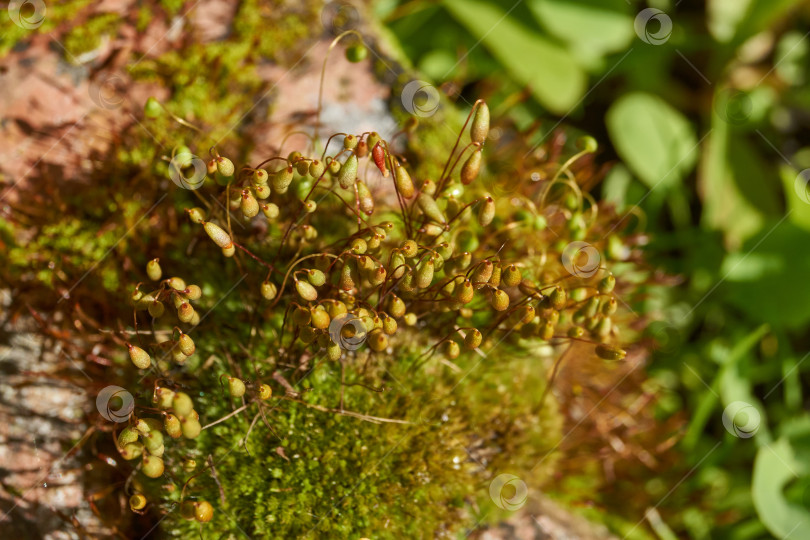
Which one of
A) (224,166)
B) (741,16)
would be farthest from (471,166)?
(741,16)

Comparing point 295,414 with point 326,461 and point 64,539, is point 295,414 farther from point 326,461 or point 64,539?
point 64,539

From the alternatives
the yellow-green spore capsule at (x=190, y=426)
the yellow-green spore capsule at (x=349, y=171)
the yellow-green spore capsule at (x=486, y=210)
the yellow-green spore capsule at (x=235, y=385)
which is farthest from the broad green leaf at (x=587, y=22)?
the yellow-green spore capsule at (x=190, y=426)

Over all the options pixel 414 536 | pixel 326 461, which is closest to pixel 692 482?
pixel 414 536

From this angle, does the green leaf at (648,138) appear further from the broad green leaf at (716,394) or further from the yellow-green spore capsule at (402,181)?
the yellow-green spore capsule at (402,181)

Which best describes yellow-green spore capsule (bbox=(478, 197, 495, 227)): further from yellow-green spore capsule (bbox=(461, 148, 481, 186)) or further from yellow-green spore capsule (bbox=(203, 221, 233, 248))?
yellow-green spore capsule (bbox=(203, 221, 233, 248))

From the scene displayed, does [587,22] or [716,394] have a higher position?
[587,22]

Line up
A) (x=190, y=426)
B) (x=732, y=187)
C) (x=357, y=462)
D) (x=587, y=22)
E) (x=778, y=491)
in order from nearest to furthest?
(x=190, y=426) < (x=357, y=462) < (x=778, y=491) < (x=587, y=22) < (x=732, y=187)

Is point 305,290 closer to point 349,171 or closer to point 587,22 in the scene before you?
point 349,171
